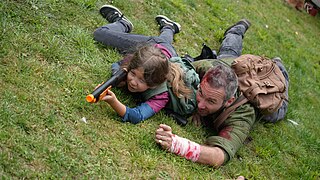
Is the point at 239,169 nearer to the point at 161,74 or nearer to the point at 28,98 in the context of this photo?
the point at 161,74

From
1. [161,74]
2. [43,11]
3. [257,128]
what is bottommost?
[257,128]

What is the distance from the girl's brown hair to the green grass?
363mm

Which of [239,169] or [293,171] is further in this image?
[293,171]

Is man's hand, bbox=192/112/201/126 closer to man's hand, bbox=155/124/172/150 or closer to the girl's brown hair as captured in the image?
the girl's brown hair

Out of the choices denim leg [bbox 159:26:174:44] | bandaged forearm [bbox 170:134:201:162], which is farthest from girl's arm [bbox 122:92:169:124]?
denim leg [bbox 159:26:174:44]

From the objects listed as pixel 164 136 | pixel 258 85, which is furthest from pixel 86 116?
pixel 258 85

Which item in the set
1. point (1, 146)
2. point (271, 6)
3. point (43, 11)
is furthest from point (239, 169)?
point (271, 6)

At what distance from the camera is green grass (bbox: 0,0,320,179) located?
11.7 ft

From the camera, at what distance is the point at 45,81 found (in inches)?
169

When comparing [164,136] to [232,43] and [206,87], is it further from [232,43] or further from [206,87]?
[232,43]

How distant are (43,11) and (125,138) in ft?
6.89

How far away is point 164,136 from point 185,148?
0.24m

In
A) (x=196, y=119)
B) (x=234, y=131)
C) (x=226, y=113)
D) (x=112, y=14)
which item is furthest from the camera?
(x=112, y=14)

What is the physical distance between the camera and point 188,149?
4.32 metres
